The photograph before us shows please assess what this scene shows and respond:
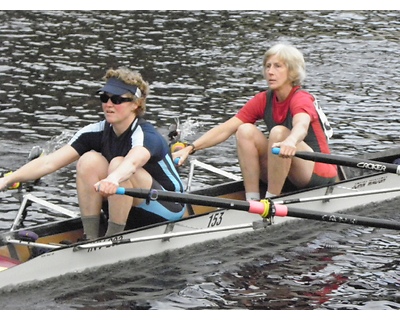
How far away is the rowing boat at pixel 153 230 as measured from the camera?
979 centimetres

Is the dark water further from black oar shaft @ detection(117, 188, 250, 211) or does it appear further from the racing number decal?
black oar shaft @ detection(117, 188, 250, 211)

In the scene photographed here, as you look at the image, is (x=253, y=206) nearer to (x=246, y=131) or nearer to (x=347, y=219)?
(x=347, y=219)

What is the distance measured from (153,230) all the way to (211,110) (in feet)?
22.6

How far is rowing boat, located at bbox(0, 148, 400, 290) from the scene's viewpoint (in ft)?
32.1

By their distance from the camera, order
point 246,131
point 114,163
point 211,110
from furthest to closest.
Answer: point 211,110 → point 246,131 → point 114,163

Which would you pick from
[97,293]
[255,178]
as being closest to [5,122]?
[255,178]

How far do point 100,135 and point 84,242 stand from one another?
111 centimetres

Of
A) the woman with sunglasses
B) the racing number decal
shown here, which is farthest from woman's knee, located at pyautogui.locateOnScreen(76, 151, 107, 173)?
the racing number decal

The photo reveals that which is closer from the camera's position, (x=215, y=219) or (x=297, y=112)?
(x=215, y=219)

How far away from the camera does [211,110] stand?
1716 cm

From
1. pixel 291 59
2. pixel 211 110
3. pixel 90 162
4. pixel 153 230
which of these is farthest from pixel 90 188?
pixel 211 110

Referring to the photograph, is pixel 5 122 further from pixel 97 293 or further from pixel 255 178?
pixel 97 293

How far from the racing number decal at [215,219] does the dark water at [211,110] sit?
0.82 ft

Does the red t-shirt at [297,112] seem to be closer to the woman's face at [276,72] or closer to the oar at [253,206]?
the woman's face at [276,72]
